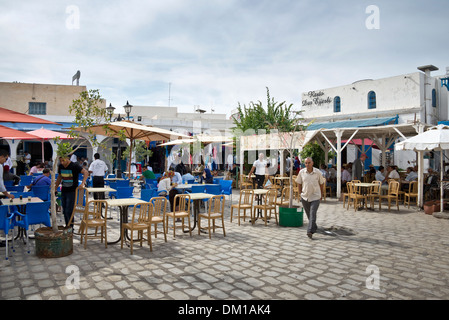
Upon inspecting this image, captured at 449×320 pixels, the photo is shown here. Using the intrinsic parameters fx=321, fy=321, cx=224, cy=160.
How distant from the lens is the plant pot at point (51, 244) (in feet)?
16.9

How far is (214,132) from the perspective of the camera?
28.1 metres

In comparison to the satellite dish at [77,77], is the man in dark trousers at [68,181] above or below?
below

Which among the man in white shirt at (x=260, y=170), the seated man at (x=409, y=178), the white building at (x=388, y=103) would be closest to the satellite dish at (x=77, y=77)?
the white building at (x=388, y=103)

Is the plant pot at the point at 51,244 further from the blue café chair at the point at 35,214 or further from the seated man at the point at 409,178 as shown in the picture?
the seated man at the point at 409,178

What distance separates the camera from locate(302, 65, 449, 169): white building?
21.4m

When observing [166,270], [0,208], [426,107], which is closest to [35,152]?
[0,208]

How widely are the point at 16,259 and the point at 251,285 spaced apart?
3799 mm

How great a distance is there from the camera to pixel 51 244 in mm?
5148

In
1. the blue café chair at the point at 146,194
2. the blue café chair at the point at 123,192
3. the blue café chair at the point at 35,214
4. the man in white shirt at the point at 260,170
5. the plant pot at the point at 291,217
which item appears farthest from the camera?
the man in white shirt at the point at 260,170

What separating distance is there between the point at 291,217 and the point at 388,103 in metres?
18.4

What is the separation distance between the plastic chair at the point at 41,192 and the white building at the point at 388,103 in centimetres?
1901

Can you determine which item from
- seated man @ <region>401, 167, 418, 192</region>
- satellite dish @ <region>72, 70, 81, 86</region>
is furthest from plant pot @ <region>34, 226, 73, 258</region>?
satellite dish @ <region>72, 70, 81, 86</region>

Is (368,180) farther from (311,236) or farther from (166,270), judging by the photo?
(166,270)
